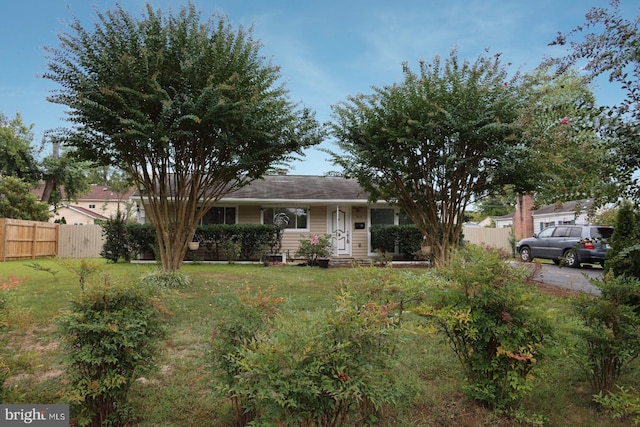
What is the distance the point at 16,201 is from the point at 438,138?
22.0m

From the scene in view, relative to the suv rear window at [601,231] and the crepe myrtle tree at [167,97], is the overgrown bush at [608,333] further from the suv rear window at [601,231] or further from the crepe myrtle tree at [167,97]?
the suv rear window at [601,231]

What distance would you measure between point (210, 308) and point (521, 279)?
502 cm

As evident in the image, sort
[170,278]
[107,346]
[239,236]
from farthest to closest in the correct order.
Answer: [239,236] → [170,278] → [107,346]

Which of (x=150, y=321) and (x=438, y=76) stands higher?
(x=438, y=76)

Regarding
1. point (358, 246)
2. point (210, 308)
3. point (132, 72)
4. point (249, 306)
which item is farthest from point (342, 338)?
point (358, 246)

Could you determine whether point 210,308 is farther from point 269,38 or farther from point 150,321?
point 269,38

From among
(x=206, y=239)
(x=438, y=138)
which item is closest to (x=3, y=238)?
(x=206, y=239)

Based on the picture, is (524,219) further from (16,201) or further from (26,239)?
(16,201)

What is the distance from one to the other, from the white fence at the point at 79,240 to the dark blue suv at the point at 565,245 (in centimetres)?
2146

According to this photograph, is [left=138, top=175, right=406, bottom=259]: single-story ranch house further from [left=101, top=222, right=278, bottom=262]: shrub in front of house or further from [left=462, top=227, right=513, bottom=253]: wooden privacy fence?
[left=462, top=227, right=513, bottom=253]: wooden privacy fence

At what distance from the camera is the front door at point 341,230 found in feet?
54.4

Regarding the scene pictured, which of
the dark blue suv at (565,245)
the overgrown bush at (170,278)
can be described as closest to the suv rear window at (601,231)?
the dark blue suv at (565,245)

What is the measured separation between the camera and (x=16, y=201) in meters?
20.2

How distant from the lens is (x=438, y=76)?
9.15 meters
